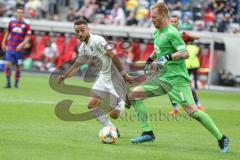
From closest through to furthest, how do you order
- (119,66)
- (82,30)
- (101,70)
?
(82,30)
(119,66)
(101,70)

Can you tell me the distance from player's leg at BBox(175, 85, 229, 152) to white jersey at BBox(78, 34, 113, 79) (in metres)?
1.68

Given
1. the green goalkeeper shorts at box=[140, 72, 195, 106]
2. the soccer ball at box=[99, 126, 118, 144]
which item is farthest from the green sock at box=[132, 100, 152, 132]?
the soccer ball at box=[99, 126, 118, 144]

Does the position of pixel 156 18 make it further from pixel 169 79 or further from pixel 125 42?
pixel 125 42

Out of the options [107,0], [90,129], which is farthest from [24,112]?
[107,0]

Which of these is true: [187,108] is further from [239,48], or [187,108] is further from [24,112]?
[239,48]

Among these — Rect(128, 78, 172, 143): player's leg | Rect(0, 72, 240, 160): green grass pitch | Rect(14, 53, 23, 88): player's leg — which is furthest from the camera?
Rect(14, 53, 23, 88): player's leg

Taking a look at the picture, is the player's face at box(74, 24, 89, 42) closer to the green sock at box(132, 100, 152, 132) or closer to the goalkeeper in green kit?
the goalkeeper in green kit

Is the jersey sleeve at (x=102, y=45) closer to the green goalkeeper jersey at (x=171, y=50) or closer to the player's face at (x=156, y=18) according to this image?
the green goalkeeper jersey at (x=171, y=50)

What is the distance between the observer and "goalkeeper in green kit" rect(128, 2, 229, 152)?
1097 cm

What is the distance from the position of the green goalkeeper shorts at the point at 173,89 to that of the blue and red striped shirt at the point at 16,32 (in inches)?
469

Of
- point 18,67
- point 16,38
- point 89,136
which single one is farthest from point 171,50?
point 16,38

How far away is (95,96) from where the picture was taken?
40.7 ft

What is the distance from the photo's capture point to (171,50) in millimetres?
11422

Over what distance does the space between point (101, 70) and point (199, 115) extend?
7.87 feet
